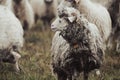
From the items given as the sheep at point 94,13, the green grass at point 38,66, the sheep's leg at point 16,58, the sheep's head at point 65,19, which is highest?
the sheep's head at point 65,19

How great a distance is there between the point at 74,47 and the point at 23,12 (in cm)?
592

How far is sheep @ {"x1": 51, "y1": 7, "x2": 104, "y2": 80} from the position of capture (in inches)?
305

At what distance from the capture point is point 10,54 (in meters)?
9.29

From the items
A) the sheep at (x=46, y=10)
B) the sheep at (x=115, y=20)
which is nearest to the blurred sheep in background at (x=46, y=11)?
the sheep at (x=46, y=10)

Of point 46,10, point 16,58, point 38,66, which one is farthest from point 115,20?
point 46,10

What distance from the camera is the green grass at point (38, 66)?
938cm

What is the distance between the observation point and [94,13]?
10.0 meters

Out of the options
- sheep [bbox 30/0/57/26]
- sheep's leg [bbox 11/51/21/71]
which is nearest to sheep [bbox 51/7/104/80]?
sheep's leg [bbox 11/51/21/71]

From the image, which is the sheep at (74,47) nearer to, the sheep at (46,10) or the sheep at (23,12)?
the sheep at (23,12)

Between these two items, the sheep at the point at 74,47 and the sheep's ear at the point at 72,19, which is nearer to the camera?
the sheep's ear at the point at 72,19

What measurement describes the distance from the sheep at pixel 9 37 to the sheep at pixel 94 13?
1042mm

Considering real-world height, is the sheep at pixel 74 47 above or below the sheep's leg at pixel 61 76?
above

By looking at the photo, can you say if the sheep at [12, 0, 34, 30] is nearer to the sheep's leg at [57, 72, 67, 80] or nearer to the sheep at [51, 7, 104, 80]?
the sheep at [51, 7, 104, 80]

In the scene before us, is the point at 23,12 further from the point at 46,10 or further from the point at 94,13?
the point at 94,13
